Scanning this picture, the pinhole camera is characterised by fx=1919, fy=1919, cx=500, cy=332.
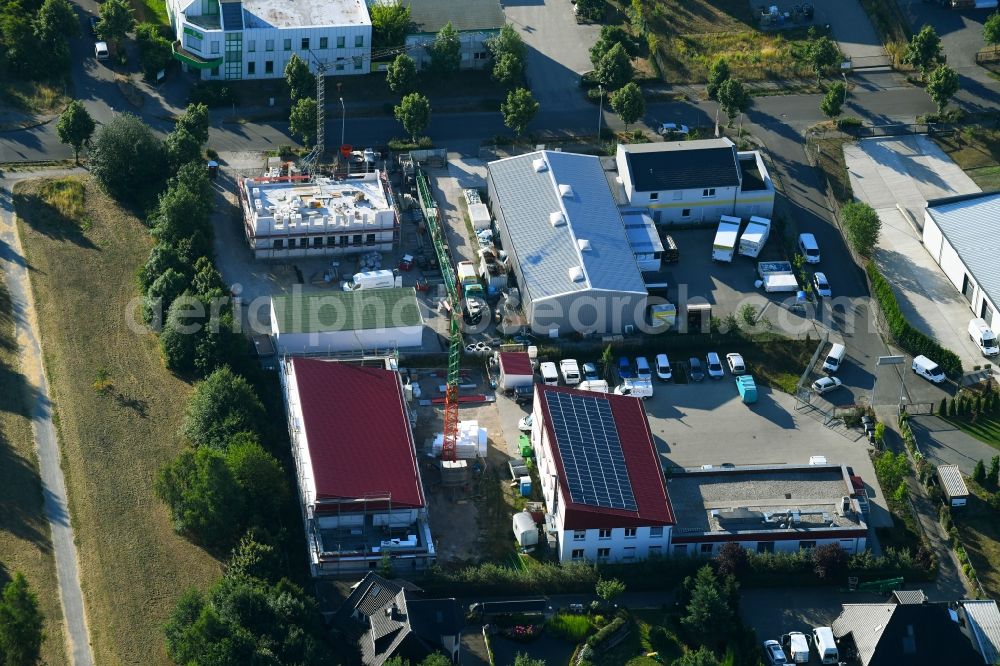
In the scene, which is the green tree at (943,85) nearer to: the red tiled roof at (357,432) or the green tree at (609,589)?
the red tiled roof at (357,432)

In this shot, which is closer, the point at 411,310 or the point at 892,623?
the point at 892,623

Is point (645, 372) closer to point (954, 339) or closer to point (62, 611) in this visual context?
point (954, 339)

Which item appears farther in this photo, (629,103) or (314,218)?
(629,103)

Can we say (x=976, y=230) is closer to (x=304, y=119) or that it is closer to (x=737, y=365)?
(x=737, y=365)

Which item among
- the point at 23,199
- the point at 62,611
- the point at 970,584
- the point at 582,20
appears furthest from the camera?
the point at 582,20

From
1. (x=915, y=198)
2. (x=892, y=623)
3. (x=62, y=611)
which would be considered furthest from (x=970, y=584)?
(x=62, y=611)

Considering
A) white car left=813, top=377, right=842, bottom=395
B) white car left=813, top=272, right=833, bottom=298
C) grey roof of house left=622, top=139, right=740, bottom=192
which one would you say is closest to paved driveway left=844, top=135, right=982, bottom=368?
white car left=813, top=272, right=833, bottom=298

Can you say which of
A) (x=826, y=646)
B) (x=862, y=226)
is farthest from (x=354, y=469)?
(x=862, y=226)

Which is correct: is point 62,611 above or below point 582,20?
below
